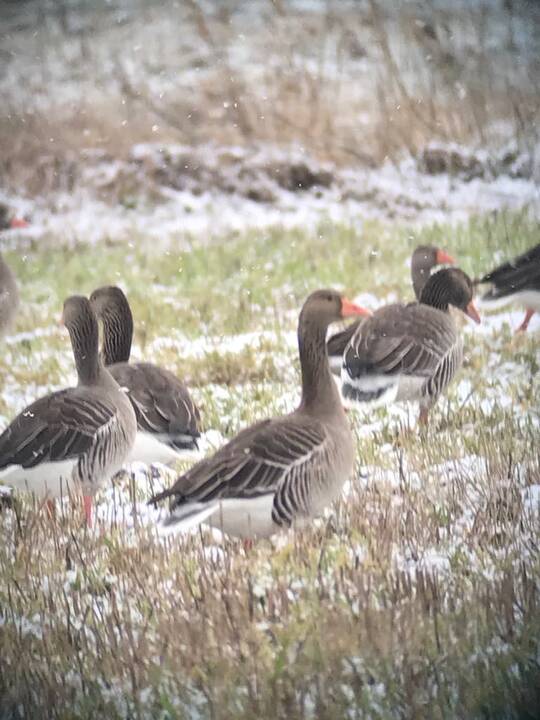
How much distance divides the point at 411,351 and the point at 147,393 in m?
0.73

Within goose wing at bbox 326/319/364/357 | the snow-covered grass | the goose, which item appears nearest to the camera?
the snow-covered grass

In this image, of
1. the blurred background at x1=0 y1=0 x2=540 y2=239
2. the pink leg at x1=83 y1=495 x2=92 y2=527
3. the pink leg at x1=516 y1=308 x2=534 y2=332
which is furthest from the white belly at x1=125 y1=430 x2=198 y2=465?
the pink leg at x1=516 y1=308 x2=534 y2=332

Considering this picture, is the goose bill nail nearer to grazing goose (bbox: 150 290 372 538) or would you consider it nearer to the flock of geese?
the flock of geese

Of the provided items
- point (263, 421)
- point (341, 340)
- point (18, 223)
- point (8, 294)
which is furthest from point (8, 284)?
point (341, 340)

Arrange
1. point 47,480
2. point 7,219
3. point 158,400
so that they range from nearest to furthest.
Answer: point 47,480, point 158,400, point 7,219

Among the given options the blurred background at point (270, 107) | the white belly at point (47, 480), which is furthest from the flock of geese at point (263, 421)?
the blurred background at point (270, 107)

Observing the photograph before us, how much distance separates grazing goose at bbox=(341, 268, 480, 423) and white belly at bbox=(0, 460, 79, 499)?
2.50 feet

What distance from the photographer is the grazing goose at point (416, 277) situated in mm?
2770

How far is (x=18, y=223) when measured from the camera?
2.95 metres

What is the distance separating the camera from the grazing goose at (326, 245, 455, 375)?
109 inches

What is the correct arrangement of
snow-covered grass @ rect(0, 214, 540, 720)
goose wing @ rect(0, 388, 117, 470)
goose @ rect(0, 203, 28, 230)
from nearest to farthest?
snow-covered grass @ rect(0, 214, 540, 720)
goose wing @ rect(0, 388, 117, 470)
goose @ rect(0, 203, 28, 230)

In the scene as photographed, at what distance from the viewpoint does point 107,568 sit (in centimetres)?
264

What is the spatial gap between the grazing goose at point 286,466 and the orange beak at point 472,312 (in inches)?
13.9

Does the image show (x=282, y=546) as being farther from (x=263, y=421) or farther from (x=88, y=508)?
(x=88, y=508)
